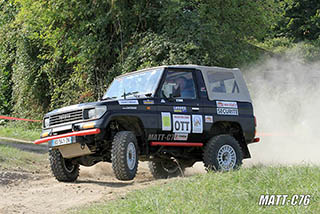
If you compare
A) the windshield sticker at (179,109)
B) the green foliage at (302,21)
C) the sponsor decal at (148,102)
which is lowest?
the windshield sticker at (179,109)

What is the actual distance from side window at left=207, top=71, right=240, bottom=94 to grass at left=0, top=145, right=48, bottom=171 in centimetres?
473

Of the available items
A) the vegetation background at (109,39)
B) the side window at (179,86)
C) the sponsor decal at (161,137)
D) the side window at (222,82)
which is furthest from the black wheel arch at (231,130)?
the vegetation background at (109,39)

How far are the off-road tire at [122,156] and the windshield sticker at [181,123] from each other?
3.34 feet

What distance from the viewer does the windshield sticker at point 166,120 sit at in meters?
9.20

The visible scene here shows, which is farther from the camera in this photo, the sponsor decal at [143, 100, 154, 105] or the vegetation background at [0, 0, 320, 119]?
the vegetation background at [0, 0, 320, 119]

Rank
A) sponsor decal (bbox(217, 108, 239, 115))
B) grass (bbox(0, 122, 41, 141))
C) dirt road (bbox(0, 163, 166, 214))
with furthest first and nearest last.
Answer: grass (bbox(0, 122, 41, 141))
sponsor decal (bbox(217, 108, 239, 115))
dirt road (bbox(0, 163, 166, 214))

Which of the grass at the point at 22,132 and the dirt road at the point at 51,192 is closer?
the dirt road at the point at 51,192

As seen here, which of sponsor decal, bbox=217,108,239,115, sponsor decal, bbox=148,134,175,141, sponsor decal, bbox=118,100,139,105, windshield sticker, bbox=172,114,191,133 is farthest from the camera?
sponsor decal, bbox=217,108,239,115

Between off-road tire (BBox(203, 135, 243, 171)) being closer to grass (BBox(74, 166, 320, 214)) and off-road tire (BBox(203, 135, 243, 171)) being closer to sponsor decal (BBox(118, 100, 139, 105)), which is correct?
grass (BBox(74, 166, 320, 214))

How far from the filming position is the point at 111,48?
1978 centimetres

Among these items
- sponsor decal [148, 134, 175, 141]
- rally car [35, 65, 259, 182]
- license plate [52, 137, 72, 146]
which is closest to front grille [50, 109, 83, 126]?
rally car [35, 65, 259, 182]

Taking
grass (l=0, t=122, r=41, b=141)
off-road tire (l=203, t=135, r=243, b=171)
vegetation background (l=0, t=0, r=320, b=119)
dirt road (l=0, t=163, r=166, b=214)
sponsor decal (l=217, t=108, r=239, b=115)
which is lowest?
dirt road (l=0, t=163, r=166, b=214)

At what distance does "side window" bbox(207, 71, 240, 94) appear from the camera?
395 inches

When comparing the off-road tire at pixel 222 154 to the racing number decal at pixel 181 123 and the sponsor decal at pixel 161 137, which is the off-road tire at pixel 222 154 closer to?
the racing number decal at pixel 181 123
